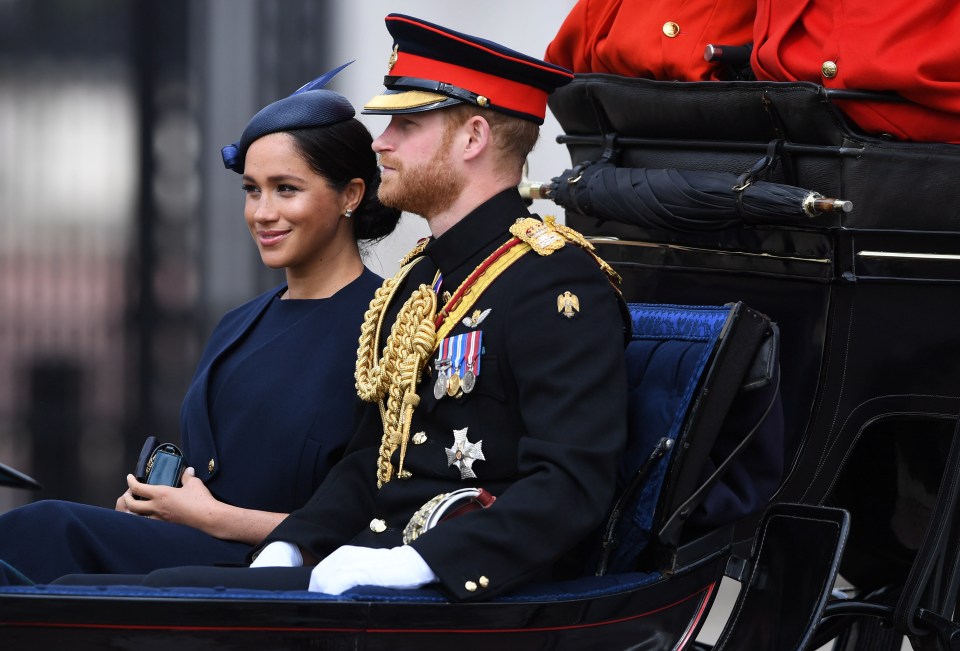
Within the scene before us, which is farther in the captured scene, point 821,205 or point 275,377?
point 275,377

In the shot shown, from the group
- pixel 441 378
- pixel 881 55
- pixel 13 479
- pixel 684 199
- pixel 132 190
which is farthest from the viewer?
pixel 132 190

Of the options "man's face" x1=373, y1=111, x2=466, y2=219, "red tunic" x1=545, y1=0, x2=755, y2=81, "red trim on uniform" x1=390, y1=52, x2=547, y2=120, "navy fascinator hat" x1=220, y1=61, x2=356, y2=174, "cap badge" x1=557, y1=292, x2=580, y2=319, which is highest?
"red tunic" x1=545, y1=0, x2=755, y2=81

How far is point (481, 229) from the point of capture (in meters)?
2.24

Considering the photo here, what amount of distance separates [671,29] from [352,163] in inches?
25.8

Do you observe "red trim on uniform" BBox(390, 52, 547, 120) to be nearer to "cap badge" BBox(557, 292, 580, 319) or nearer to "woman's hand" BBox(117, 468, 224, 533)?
"cap badge" BBox(557, 292, 580, 319)

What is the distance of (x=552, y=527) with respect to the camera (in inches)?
76.6

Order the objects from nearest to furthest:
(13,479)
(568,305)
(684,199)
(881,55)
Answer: (13,479) < (568,305) < (881,55) < (684,199)

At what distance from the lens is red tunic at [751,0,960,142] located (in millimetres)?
2279

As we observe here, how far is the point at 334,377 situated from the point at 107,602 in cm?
82

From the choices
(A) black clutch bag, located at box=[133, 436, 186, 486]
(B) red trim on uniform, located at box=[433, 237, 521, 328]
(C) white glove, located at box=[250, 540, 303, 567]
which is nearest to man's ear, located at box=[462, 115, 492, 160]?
(B) red trim on uniform, located at box=[433, 237, 521, 328]

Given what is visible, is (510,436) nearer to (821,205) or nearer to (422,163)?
(422,163)

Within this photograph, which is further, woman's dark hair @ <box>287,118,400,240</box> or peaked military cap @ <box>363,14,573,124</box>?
woman's dark hair @ <box>287,118,400,240</box>

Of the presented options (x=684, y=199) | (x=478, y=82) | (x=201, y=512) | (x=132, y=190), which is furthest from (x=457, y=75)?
(x=132, y=190)

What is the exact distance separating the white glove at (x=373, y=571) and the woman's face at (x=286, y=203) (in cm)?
81
